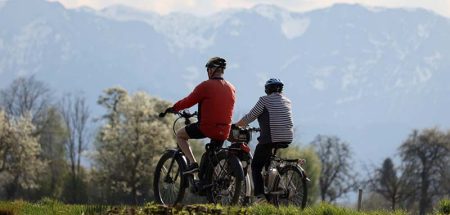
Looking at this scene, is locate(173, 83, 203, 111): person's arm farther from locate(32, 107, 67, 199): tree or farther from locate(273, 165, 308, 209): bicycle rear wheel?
locate(32, 107, 67, 199): tree

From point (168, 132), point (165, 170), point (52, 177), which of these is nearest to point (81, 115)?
point (52, 177)

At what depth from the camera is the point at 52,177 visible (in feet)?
293

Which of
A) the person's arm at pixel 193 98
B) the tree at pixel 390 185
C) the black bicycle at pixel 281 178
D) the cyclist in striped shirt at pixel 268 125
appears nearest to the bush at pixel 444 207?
the black bicycle at pixel 281 178

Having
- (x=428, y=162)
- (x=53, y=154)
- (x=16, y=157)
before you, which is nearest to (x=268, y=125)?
(x=16, y=157)

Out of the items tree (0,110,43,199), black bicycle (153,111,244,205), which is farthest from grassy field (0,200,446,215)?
tree (0,110,43,199)

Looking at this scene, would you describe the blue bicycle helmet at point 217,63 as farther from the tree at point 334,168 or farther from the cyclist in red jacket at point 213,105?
the tree at point 334,168

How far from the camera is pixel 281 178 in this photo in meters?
13.3

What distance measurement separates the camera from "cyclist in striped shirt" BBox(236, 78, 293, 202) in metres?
13.4

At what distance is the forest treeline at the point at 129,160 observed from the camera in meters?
70.5

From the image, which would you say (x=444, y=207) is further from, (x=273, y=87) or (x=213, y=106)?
(x=213, y=106)

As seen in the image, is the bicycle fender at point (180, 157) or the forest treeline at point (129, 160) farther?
the forest treeline at point (129, 160)

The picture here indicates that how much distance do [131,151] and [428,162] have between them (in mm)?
31592

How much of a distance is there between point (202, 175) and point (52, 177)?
79.5m

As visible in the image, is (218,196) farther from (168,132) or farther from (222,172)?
(168,132)
